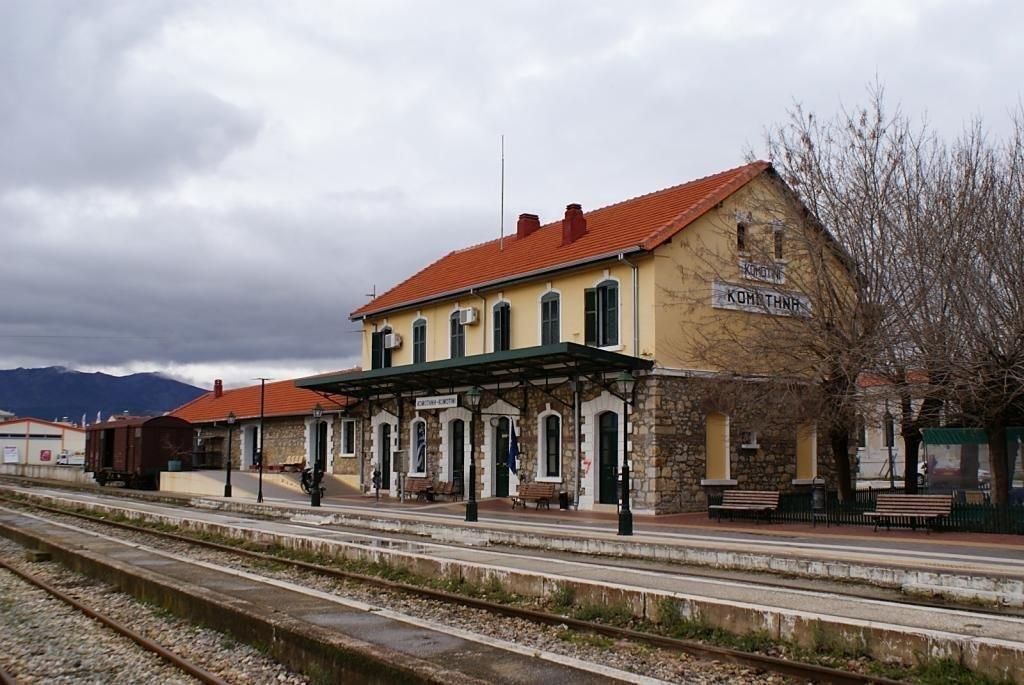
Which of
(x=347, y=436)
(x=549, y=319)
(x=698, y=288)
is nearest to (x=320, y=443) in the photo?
(x=347, y=436)

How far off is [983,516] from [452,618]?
12.2m

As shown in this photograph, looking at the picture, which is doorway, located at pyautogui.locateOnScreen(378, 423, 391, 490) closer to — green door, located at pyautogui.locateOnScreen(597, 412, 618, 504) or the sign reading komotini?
green door, located at pyautogui.locateOnScreen(597, 412, 618, 504)

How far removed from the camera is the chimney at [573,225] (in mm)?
29750

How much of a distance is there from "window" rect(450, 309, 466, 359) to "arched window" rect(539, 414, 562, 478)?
14.9ft

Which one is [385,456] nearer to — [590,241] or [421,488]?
[421,488]

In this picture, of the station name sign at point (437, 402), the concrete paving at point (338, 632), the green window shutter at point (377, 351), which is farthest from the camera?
the green window shutter at point (377, 351)

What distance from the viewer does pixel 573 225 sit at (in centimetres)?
2980

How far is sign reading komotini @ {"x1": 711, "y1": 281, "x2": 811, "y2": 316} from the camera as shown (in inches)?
962

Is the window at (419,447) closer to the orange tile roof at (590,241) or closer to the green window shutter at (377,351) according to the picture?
the green window shutter at (377,351)

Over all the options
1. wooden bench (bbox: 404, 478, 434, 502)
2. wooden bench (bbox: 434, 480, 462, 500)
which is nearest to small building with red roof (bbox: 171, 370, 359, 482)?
wooden bench (bbox: 404, 478, 434, 502)

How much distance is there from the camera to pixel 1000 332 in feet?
66.9

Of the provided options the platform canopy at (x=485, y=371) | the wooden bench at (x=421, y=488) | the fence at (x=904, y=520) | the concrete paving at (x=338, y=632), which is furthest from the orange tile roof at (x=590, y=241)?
the concrete paving at (x=338, y=632)

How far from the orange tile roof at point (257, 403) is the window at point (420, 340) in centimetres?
409

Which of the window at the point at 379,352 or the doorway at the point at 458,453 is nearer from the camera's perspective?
the doorway at the point at 458,453
